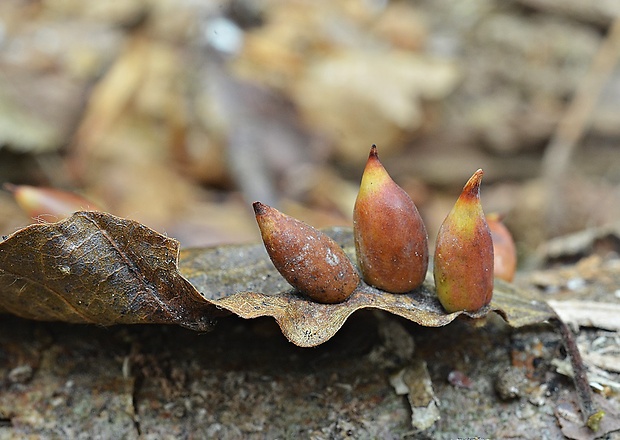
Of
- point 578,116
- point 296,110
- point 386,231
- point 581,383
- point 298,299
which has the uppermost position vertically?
point 296,110

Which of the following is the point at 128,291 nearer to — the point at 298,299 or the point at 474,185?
the point at 298,299

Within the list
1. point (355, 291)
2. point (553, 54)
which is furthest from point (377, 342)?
point (553, 54)

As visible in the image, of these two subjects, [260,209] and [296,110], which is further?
[296,110]

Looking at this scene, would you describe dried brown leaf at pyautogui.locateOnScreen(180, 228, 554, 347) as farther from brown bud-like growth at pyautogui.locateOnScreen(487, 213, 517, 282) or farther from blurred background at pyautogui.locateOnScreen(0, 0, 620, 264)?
blurred background at pyautogui.locateOnScreen(0, 0, 620, 264)

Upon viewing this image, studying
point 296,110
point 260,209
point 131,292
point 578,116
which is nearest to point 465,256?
point 260,209

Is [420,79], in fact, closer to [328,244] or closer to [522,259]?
[522,259]
